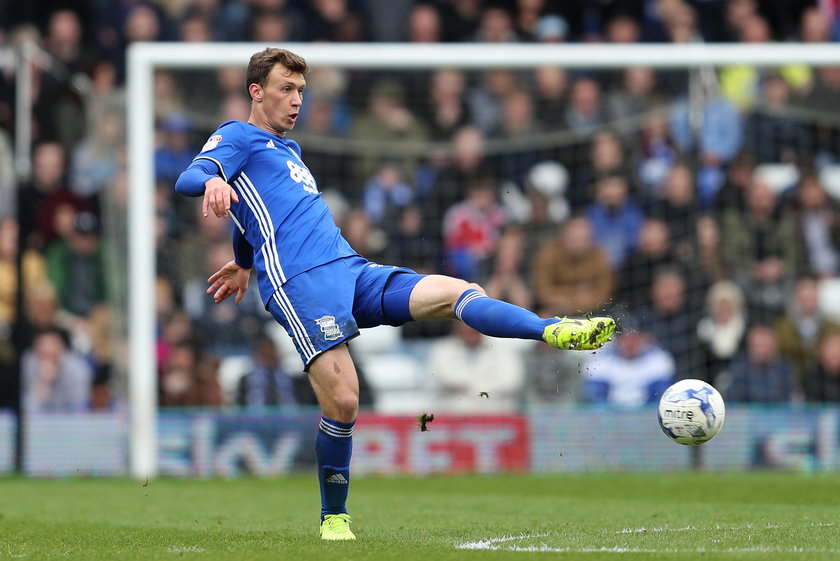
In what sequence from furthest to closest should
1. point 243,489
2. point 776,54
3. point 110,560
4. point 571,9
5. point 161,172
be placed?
point 571,9 → point 161,172 → point 776,54 → point 243,489 → point 110,560

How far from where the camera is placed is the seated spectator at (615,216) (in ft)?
44.4

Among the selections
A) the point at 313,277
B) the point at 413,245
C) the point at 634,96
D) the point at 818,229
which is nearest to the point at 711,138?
the point at 634,96

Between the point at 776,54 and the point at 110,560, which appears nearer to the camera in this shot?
the point at 110,560

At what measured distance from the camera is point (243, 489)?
1070 centimetres

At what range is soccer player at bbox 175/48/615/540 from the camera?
629cm

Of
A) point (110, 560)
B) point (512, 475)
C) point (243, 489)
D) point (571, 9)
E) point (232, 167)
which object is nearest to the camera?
point (110, 560)

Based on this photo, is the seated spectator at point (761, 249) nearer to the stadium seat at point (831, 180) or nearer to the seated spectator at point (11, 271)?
the stadium seat at point (831, 180)

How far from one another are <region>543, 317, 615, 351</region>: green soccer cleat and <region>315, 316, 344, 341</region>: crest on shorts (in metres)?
1.07

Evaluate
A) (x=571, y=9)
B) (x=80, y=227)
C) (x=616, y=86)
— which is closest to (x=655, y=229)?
(x=616, y=86)

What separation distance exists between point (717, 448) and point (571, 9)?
6.76m

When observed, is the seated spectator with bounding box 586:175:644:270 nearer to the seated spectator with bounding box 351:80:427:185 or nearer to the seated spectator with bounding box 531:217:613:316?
the seated spectator with bounding box 531:217:613:316

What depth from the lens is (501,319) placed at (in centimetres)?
601

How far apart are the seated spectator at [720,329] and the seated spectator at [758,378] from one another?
119 millimetres

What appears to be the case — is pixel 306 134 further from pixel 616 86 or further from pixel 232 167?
pixel 232 167
